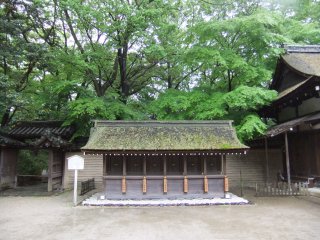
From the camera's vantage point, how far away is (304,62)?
63.3 ft

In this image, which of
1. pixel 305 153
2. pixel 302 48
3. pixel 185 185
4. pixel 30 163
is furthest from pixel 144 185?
pixel 302 48

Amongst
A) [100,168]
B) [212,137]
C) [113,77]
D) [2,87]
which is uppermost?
[113,77]

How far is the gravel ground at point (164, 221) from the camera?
911cm

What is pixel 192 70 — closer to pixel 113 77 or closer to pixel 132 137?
pixel 113 77

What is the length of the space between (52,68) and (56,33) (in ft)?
17.4

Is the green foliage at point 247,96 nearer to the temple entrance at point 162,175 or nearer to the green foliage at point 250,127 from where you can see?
the green foliage at point 250,127

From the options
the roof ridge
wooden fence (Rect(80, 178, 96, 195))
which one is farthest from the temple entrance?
the roof ridge

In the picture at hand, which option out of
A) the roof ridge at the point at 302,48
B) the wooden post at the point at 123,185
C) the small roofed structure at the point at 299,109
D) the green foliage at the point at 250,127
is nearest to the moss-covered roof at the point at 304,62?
the small roofed structure at the point at 299,109

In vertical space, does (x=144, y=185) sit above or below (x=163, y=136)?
below

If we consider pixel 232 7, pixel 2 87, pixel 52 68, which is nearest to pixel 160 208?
pixel 2 87

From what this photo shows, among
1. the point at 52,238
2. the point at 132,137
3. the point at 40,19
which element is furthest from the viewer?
the point at 40,19

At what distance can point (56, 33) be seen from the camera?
24281 mm

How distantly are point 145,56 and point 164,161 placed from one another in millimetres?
9227

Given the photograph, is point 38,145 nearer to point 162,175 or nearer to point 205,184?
point 162,175
